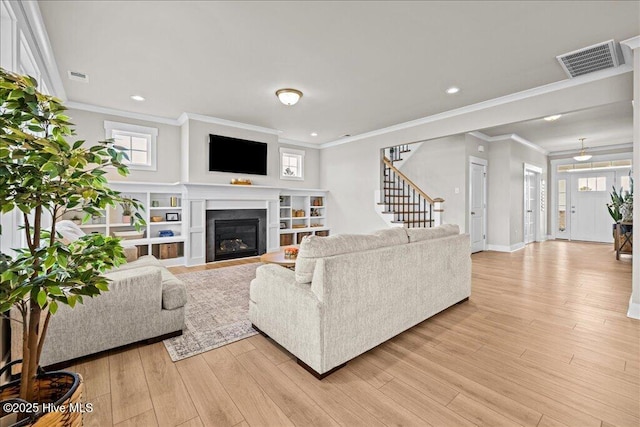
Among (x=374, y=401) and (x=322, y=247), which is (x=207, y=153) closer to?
(x=322, y=247)

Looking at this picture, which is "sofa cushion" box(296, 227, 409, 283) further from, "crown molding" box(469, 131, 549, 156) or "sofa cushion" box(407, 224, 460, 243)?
"crown molding" box(469, 131, 549, 156)

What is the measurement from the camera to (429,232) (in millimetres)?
2834

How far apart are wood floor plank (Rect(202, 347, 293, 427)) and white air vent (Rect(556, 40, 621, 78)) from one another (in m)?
4.23

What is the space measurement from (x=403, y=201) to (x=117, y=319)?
577 centimetres

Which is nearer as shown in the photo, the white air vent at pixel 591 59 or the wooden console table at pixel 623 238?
the white air vent at pixel 591 59

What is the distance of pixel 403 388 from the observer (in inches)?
70.9

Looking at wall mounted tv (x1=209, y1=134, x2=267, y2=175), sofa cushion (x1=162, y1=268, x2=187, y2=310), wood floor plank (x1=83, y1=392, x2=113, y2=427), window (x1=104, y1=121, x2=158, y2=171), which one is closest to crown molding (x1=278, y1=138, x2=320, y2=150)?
wall mounted tv (x1=209, y1=134, x2=267, y2=175)

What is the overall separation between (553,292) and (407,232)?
2.54 metres

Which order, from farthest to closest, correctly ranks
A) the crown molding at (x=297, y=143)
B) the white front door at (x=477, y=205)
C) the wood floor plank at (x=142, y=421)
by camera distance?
the crown molding at (x=297, y=143) → the white front door at (x=477, y=205) → the wood floor plank at (x=142, y=421)

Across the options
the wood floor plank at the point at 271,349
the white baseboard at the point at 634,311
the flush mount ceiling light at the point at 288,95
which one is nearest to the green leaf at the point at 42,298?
the wood floor plank at the point at 271,349

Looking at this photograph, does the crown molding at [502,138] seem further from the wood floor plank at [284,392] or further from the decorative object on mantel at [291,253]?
the wood floor plank at [284,392]

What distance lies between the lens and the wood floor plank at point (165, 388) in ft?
5.17

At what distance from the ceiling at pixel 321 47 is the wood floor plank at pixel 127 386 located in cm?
279

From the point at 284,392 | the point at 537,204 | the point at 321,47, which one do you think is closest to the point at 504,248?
the point at 537,204
